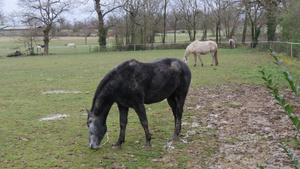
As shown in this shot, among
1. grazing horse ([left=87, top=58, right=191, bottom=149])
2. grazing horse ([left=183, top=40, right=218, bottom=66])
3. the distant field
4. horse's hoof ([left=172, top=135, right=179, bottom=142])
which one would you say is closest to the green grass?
horse's hoof ([left=172, top=135, right=179, bottom=142])

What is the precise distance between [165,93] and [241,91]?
5.15 metres

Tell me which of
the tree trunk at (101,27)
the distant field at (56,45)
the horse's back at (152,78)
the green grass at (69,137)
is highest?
the tree trunk at (101,27)

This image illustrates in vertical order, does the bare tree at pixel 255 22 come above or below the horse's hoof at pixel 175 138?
above

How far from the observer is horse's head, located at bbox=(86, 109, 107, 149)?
479cm

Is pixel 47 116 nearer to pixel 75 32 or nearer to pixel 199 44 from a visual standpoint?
pixel 199 44

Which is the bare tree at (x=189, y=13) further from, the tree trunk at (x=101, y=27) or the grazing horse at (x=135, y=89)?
the grazing horse at (x=135, y=89)

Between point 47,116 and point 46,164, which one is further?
point 47,116

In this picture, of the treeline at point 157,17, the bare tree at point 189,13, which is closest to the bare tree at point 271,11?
the treeline at point 157,17

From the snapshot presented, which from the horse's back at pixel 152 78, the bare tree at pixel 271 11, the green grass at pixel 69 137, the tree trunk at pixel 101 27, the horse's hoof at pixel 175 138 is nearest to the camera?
the green grass at pixel 69 137

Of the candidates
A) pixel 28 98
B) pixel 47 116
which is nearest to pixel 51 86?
pixel 28 98

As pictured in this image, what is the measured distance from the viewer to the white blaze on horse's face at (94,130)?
4793 millimetres

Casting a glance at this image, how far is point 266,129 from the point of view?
19.1 feet

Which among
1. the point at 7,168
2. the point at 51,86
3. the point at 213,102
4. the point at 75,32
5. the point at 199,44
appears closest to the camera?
the point at 7,168

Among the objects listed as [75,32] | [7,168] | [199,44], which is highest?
[75,32]
